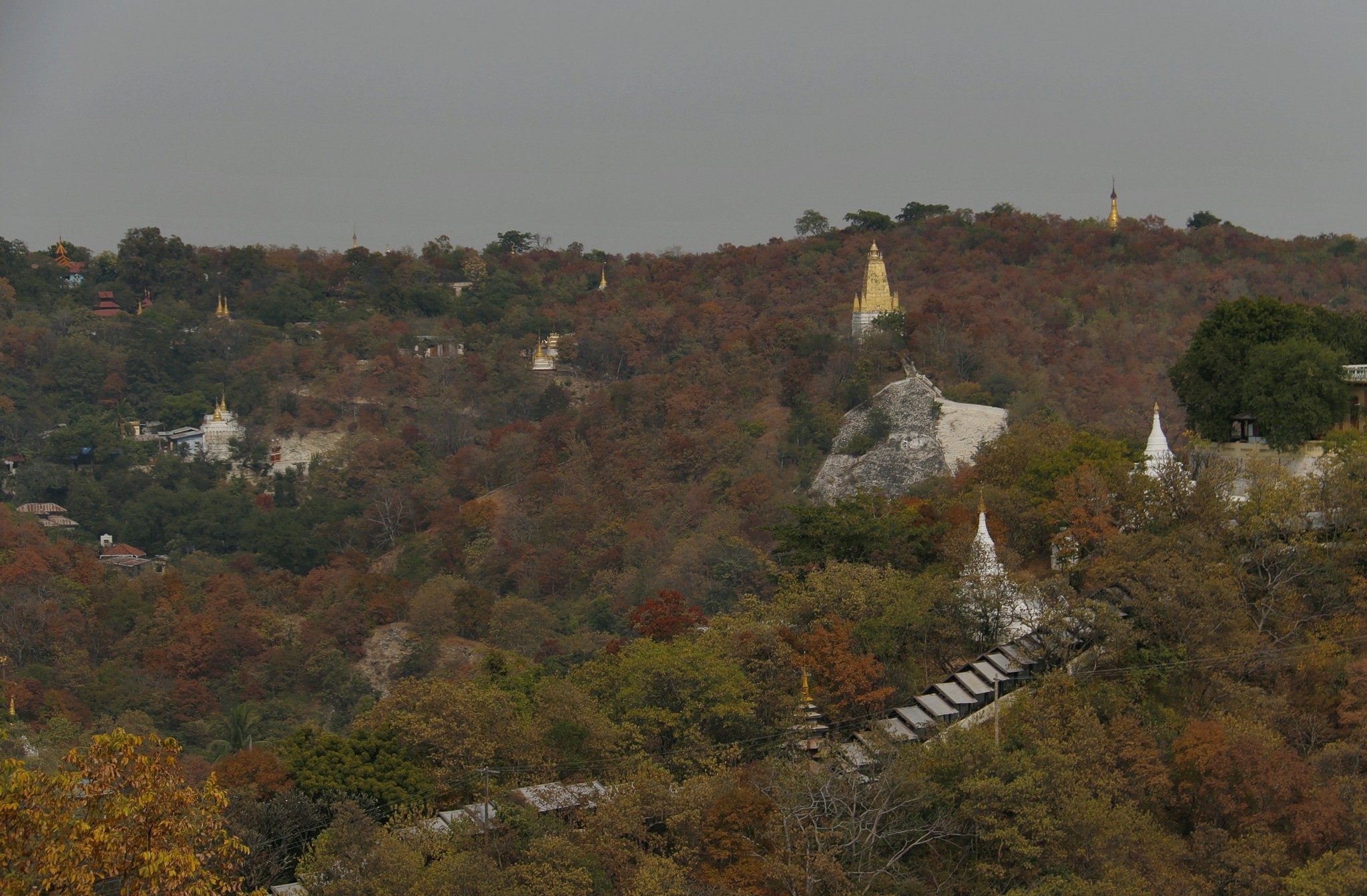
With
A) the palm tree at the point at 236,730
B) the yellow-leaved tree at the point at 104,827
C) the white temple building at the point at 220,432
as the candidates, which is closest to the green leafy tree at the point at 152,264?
the white temple building at the point at 220,432

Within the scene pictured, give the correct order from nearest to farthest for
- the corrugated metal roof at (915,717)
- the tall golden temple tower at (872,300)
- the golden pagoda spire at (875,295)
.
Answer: the corrugated metal roof at (915,717) < the tall golden temple tower at (872,300) < the golden pagoda spire at (875,295)

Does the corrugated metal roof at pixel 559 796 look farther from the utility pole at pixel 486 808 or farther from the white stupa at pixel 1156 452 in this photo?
the white stupa at pixel 1156 452

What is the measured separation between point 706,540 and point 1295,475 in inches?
637

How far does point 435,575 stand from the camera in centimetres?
4288

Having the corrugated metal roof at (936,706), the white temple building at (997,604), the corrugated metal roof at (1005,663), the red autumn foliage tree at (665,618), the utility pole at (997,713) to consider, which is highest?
the white temple building at (997,604)

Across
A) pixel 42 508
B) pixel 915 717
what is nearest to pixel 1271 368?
pixel 915 717

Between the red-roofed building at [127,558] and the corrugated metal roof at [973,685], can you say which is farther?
the red-roofed building at [127,558]

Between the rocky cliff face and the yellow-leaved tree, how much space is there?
27.3 metres

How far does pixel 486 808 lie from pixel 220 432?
44.4 metres

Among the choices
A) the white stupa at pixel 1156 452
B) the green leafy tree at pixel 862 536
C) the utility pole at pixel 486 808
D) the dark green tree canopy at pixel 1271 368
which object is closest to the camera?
the utility pole at pixel 486 808

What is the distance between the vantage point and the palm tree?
Answer: 28.9 m

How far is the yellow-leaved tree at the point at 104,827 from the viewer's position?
399 inches

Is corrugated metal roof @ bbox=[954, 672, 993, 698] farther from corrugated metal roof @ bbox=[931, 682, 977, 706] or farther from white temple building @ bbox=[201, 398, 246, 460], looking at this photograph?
white temple building @ bbox=[201, 398, 246, 460]

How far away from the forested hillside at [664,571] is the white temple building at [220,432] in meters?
0.73
